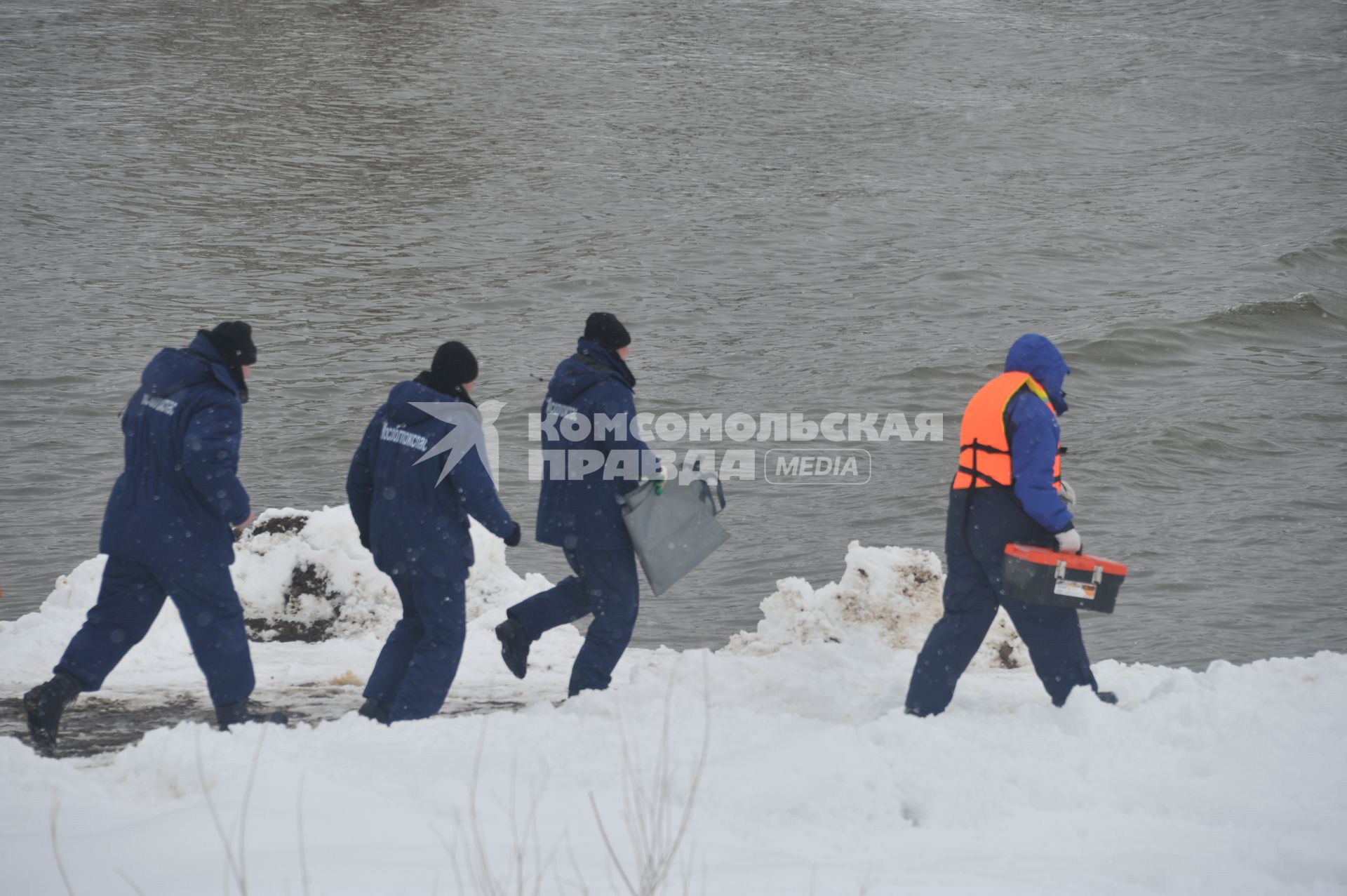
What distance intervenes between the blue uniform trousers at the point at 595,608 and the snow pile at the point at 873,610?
1566mm

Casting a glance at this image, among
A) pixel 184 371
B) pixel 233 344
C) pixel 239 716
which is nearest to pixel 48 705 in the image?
pixel 239 716

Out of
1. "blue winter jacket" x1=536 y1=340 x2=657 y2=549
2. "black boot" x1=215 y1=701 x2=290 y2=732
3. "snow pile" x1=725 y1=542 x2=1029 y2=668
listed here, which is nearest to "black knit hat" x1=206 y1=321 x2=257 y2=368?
"blue winter jacket" x1=536 y1=340 x2=657 y2=549

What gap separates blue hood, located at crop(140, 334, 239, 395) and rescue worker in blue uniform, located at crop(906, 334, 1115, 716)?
109 inches

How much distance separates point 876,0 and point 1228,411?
25046mm

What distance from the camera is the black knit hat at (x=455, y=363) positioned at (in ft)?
16.8

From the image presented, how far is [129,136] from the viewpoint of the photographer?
2367 centimetres

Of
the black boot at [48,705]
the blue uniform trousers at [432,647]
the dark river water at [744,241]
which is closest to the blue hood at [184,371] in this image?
the blue uniform trousers at [432,647]

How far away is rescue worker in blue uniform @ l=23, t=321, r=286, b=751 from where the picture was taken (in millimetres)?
4852

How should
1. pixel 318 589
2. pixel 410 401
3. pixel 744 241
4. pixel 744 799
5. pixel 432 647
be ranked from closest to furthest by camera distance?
pixel 744 799 < pixel 410 401 < pixel 432 647 < pixel 318 589 < pixel 744 241

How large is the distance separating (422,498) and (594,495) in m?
0.69

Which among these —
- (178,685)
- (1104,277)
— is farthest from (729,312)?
(178,685)

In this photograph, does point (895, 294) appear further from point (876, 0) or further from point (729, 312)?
point (876, 0)

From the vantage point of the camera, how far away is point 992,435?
4867 millimetres

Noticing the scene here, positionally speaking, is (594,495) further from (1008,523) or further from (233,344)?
(1008,523)
